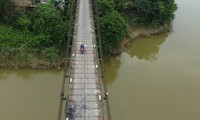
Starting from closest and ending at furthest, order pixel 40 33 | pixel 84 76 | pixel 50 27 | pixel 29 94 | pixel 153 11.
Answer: pixel 84 76
pixel 29 94
pixel 50 27
pixel 40 33
pixel 153 11

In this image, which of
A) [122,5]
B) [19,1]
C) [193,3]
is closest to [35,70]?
[19,1]

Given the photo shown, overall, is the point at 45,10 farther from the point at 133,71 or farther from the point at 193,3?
the point at 193,3

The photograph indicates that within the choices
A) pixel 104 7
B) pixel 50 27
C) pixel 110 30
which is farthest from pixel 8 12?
pixel 110 30

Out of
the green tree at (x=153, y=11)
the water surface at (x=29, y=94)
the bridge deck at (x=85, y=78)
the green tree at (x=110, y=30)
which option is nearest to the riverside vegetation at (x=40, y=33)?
the green tree at (x=110, y=30)

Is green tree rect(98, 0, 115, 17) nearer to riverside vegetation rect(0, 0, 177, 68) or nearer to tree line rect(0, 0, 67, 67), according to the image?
riverside vegetation rect(0, 0, 177, 68)

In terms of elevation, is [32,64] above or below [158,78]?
above

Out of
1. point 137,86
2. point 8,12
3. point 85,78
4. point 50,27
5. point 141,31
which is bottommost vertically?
point 85,78

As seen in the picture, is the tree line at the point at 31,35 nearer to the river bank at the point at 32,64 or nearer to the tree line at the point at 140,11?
the river bank at the point at 32,64

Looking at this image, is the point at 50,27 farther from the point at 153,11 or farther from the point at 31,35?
the point at 153,11

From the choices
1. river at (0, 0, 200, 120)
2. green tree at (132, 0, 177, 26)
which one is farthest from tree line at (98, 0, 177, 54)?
river at (0, 0, 200, 120)
